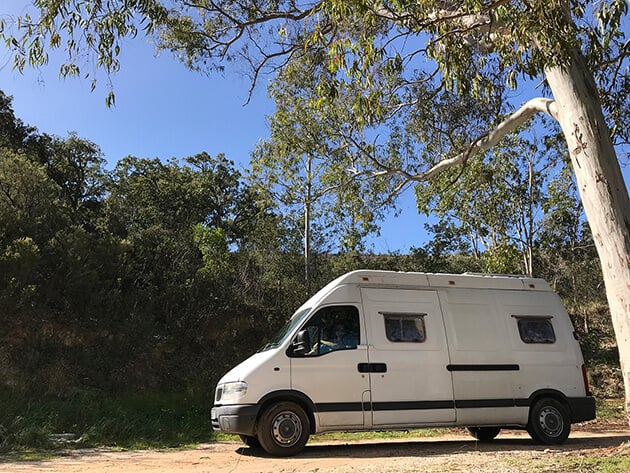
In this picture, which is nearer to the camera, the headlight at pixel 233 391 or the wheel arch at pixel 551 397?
the headlight at pixel 233 391

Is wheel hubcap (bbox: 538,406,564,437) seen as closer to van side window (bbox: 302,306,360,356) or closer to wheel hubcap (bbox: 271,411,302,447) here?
van side window (bbox: 302,306,360,356)

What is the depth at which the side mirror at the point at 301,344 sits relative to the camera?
8344 mm

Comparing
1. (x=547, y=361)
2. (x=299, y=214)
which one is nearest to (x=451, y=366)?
(x=547, y=361)

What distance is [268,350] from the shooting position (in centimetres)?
855

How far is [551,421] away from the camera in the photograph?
9.39 m

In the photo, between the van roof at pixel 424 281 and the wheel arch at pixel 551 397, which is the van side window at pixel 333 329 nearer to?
the van roof at pixel 424 281

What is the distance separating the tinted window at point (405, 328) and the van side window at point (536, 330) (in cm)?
188

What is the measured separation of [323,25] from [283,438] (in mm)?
6786

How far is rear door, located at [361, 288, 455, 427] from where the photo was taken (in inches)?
340

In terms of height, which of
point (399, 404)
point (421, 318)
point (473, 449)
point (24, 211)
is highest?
point (24, 211)

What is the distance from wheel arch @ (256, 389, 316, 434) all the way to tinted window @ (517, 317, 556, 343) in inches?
156

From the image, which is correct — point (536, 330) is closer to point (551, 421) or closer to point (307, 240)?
point (551, 421)

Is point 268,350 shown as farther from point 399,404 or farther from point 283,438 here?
point 399,404

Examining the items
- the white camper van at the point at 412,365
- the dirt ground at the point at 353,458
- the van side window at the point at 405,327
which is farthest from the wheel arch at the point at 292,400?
the van side window at the point at 405,327
